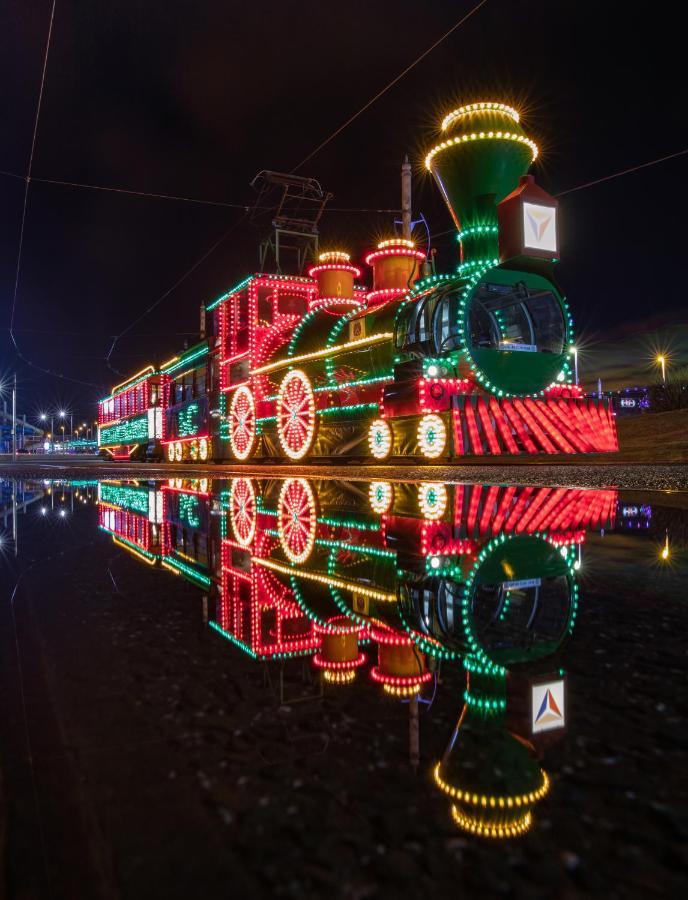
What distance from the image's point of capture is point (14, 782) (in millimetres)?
738

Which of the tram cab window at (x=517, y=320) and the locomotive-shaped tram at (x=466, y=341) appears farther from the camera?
the tram cab window at (x=517, y=320)

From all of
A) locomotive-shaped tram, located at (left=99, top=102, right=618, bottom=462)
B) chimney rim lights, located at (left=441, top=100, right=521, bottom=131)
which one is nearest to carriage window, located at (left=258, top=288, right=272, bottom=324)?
locomotive-shaped tram, located at (left=99, top=102, right=618, bottom=462)

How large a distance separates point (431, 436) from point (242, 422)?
27.3ft

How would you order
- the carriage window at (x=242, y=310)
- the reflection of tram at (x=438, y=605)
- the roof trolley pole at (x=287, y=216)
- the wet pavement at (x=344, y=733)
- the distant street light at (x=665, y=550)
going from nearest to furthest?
the wet pavement at (x=344, y=733) → the reflection of tram at (x=438, y=605) → the distant street light at (x=665, y=550) → the carriage window at (x=242, y=310) → the roof trolley pole at (x=287, y=216)

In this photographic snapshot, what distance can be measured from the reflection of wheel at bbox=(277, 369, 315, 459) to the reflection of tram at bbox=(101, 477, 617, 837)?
9824mm

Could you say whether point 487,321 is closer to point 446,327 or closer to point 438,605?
point 446,327

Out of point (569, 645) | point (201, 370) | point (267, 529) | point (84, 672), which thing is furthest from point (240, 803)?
point (201, 370)

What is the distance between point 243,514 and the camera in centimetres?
434

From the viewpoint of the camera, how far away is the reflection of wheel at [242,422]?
17094mm

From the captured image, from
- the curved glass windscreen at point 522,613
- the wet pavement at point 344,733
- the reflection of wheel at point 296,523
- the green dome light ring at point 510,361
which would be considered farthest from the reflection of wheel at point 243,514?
the green dome light ring at point 510,361

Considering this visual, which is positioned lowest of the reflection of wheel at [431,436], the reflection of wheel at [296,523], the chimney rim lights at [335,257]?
the reflection of wheel at [296,523]

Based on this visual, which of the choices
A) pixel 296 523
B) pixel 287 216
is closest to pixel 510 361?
pixel 296 523

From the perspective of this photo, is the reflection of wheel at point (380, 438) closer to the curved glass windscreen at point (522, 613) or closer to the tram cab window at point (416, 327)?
the tram cab window at point (416, 327)

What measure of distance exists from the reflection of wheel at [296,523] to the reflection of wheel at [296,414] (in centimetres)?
776
